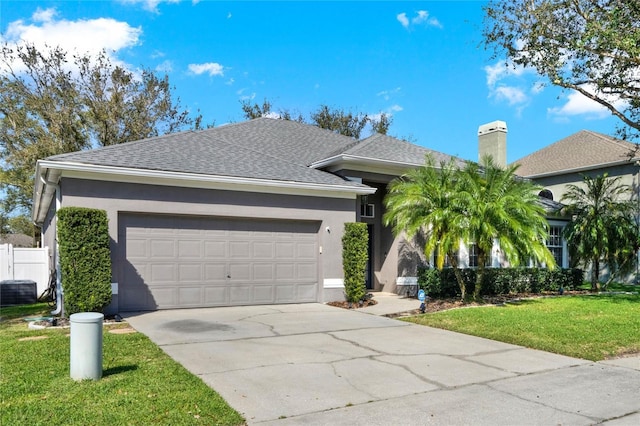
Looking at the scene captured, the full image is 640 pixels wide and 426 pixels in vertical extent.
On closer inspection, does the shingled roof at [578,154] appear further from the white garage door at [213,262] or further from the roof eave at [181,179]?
the white garage door at [213,262]

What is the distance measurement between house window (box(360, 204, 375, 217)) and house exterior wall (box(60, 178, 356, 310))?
89.4 inches

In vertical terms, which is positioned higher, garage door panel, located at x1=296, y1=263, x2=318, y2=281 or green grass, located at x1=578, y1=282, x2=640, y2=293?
garage door panel, located at x1=296, y1=263, x2=318, y2=281

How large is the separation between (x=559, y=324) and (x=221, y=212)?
856 cm

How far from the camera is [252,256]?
42.3 ft

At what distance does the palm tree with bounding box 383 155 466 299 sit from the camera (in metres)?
12.5

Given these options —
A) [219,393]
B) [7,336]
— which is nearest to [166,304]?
[7,336]

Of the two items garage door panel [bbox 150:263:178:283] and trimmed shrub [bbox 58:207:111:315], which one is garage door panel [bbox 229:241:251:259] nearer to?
garage door panel [bbox 150:263:178:283]

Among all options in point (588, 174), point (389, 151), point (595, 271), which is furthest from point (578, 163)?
point (389, 151)

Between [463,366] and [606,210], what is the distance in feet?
42.8

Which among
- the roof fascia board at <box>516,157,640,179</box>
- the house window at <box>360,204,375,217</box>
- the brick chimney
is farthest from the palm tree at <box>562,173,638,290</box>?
the house window at <box>360,204,375,217</box>

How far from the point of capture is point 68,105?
2681cm

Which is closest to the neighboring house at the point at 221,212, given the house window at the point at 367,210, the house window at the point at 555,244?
the house window at the point at 367,210

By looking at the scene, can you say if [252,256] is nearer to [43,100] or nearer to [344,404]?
[344,404]

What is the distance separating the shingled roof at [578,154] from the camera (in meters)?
22.8
